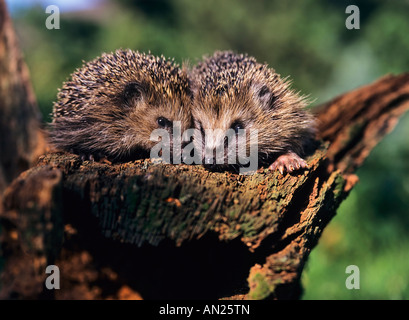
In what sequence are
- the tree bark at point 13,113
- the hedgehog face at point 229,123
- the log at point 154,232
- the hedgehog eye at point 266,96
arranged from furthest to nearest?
the tree bark at point 13,113, the hedgehog eye at point 266,96, the hedgehog face at point 229,123, the log at point 154,232

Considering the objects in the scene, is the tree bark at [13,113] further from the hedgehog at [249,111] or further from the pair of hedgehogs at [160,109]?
the hedgehog at [249,111]

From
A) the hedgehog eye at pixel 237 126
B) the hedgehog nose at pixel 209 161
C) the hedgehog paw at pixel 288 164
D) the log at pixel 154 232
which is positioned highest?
the hedgehog eye at pixel 237 126

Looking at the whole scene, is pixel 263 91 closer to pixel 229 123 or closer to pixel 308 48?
pixel 229 123

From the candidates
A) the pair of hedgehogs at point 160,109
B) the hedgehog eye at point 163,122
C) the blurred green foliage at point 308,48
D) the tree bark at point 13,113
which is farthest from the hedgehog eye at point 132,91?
the blurred green foliage at point 308,48

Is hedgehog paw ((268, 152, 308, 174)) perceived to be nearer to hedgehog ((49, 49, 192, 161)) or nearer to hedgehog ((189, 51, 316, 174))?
hedgehog ((189, 51, 316, 174))

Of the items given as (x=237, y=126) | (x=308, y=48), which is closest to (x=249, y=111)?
(x=237, y=126)
